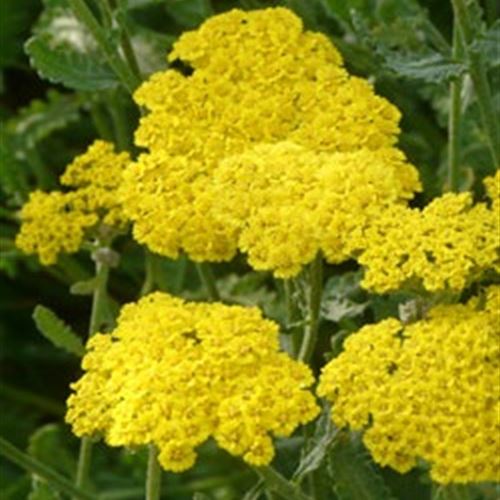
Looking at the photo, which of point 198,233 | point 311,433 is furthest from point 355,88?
point 311,433

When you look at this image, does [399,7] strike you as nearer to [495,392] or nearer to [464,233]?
[464,233]

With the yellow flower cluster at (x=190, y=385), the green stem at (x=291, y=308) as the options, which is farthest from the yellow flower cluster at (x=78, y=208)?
the yellow flower cluster at (x=190, y=385)

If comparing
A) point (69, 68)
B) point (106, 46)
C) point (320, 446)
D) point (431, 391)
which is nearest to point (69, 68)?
point (69, 68)

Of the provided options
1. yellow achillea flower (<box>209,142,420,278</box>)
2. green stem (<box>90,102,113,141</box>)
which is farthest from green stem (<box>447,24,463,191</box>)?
green stem (<box>90,102,113,141</box>)

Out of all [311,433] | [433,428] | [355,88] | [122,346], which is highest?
[355,88]

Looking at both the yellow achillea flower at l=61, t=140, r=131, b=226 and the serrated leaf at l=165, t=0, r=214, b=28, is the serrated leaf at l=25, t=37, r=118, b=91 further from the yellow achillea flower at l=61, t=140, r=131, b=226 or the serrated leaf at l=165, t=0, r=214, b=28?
the serrated leaf at l=165, t=0, r=214, b=28

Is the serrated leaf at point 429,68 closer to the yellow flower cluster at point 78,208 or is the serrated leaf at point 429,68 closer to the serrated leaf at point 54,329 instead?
the yellow flower cluster at point 78,208

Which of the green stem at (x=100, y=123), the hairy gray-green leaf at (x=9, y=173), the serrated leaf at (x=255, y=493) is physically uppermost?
the hairy gray-green leaf at (x=9, y=173)
